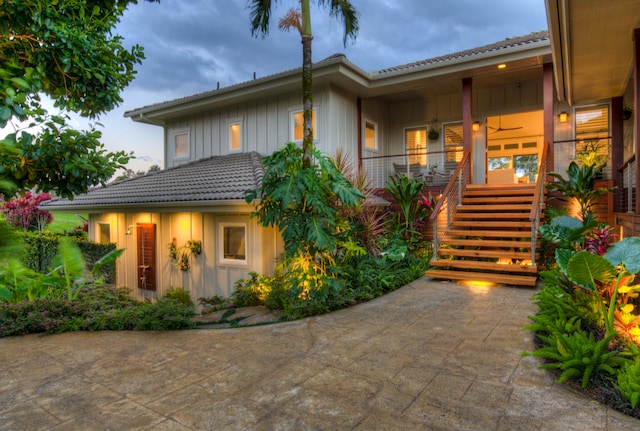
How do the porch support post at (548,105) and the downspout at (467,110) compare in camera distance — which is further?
the downspout at (467,110)

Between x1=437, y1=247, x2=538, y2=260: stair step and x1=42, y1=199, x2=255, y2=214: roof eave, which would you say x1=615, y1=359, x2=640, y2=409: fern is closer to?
x1=437, y1=247, x2=538, y2=260: stair step

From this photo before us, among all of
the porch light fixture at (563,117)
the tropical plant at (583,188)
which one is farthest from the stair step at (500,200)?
the porch light fixture at (563,117)

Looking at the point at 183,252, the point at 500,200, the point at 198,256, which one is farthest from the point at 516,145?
the point at 183,252

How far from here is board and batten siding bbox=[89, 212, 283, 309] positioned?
7.95 meters

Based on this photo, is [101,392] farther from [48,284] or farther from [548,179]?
[548,179]

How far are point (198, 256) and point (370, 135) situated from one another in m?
6.44

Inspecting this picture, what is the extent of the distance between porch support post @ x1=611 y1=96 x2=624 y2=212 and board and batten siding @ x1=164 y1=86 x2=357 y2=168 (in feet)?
20.5

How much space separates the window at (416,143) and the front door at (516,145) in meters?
2.23

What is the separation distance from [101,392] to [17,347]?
2.08 meters

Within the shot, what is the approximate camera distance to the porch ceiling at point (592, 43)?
4934mm

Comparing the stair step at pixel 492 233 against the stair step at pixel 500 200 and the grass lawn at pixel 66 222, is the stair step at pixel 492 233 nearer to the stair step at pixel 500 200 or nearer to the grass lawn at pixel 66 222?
the stair step at pixel 500 200

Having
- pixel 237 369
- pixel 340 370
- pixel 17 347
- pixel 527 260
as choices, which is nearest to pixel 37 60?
pixel 17 347

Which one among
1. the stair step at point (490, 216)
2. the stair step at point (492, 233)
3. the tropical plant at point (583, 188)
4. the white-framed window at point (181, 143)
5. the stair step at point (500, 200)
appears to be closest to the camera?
the stair step at point (492, 233)

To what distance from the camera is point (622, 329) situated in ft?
11.8
